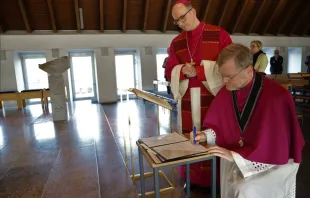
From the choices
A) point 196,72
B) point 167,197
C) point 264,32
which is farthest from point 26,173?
Result: point 264,32

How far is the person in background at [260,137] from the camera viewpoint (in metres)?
1.21

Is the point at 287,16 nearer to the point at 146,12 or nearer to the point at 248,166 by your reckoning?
the point at 146,12

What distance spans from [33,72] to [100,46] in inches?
123

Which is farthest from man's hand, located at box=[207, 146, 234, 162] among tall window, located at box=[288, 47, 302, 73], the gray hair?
tall window, located at box=[288, 47, 302, 73]

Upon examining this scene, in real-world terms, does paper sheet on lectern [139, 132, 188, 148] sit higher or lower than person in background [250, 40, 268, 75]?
lower

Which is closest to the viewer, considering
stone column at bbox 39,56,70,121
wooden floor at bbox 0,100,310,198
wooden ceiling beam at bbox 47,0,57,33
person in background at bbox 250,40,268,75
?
wooden floor at bbox 0,100,310,198

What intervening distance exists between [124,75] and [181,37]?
8139 mm

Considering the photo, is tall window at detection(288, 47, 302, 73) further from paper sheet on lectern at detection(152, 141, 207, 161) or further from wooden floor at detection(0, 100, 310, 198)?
paper sheet on lectern at detection(152, 141, 207, 161)

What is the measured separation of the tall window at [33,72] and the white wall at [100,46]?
0.80m

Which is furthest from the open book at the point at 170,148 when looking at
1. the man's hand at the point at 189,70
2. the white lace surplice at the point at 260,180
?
the man's hand at the point at 189,70

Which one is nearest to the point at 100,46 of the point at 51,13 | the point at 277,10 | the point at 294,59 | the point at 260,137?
the point at 51,13

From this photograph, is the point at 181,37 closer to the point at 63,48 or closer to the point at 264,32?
the point at 63,48

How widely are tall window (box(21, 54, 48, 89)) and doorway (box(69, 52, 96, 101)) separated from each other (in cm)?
120

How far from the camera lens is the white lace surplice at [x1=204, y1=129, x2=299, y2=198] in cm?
122
